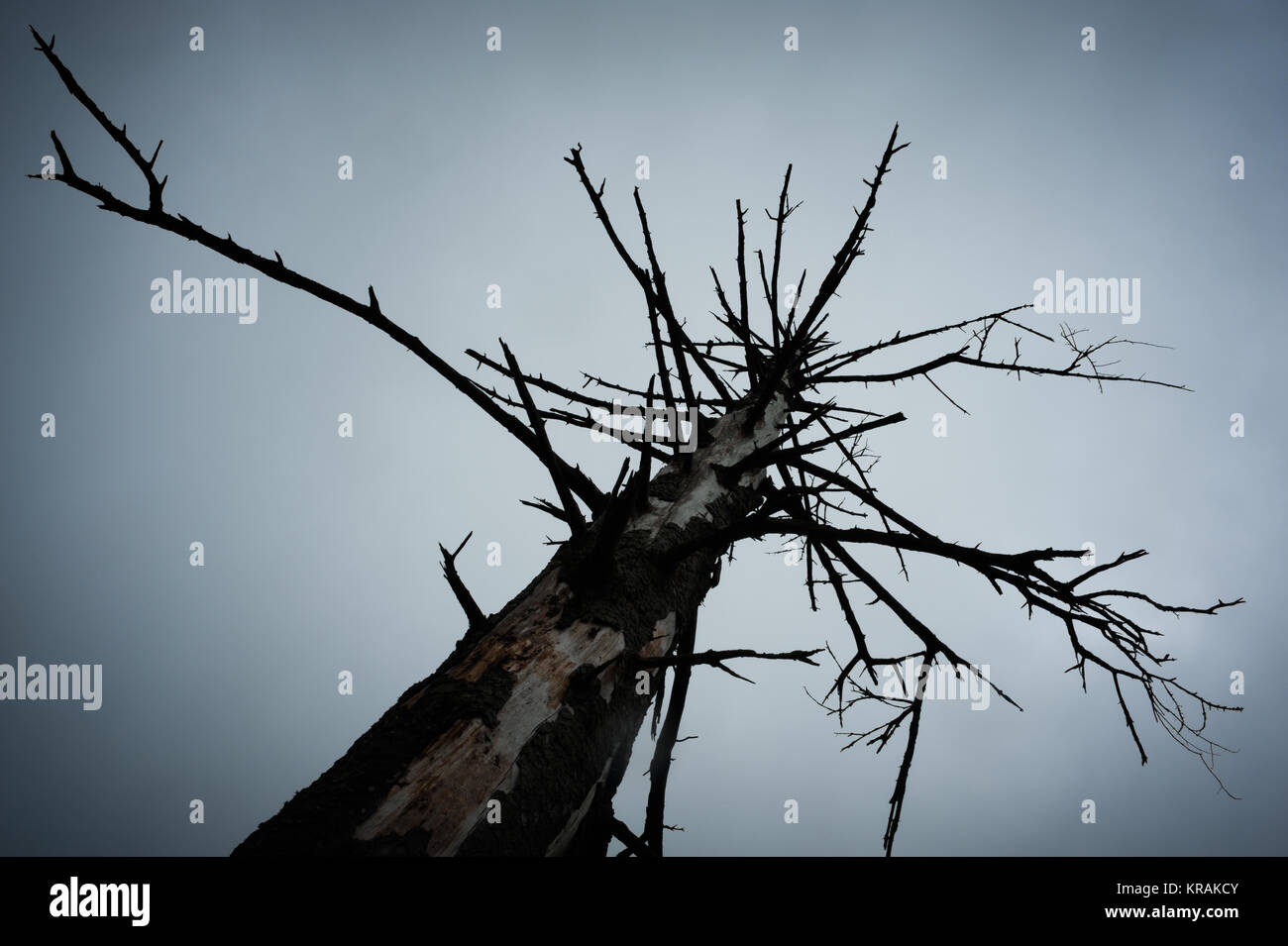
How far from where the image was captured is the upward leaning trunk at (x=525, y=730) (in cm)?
101

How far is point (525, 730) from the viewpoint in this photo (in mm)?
1214

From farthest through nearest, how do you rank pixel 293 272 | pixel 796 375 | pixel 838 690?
pixel 796 375, pixel 838 690, pixel 293 272

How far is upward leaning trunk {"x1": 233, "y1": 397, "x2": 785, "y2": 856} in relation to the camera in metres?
1.01

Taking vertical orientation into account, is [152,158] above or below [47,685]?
above

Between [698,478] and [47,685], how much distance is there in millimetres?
98680

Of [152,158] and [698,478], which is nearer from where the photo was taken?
[152,158]
